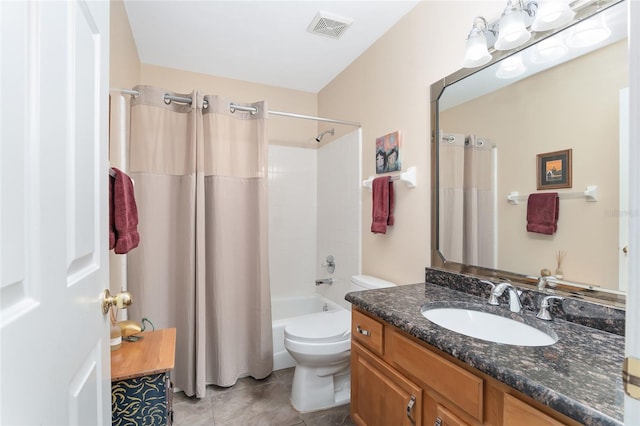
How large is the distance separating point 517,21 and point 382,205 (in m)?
1.12

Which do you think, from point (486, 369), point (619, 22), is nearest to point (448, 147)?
point (619, 22)

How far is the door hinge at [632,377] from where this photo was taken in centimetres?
36

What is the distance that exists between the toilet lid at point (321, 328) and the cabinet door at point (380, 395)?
1.03 feet

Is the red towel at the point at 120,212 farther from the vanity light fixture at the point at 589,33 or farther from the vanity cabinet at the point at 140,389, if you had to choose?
the vanity light fixture at the point at 589,33

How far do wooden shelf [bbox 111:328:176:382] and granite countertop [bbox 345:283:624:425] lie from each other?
2.91 feet

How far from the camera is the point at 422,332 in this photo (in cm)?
99

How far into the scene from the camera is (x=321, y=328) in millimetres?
1869

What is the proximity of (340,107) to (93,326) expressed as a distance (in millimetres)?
2425

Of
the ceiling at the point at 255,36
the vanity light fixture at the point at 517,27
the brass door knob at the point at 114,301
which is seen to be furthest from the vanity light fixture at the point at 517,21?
the brass door knob at the point at 114,301

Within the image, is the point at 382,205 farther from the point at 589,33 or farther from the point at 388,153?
the point at 589,33

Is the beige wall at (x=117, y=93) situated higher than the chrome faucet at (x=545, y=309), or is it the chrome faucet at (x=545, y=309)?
the beige wall at (x=117, y=93)

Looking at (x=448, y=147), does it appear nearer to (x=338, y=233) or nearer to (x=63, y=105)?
(x=338, y=233)

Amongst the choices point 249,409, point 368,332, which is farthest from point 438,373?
point 249,409

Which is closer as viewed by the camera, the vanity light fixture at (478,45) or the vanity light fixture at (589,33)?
the vanity light fixture at (589,33)
